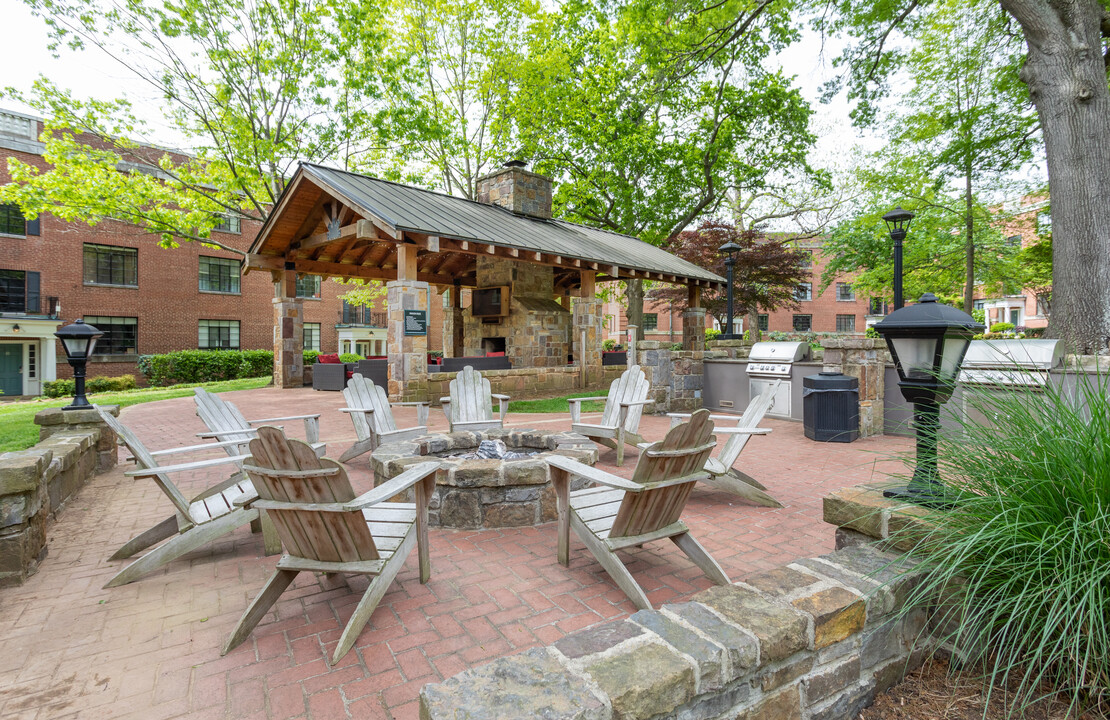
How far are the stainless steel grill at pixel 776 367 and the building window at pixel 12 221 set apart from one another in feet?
85.9

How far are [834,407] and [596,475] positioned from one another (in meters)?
5.24

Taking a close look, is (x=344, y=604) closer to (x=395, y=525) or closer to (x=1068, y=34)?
(x=395, y=525)

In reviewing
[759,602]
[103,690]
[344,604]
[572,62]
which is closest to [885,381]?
[759,602]

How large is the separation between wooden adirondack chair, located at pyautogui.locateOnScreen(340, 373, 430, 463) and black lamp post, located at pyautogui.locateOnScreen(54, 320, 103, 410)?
235 centimetres

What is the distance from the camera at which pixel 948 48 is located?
14820 millimetres

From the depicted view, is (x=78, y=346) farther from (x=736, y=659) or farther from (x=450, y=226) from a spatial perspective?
(x=736, y=659)

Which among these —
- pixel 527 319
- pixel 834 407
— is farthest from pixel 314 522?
pixel 527 319

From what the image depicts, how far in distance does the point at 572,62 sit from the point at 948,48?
36.8ft

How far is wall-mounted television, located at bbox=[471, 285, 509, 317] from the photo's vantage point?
1309cm

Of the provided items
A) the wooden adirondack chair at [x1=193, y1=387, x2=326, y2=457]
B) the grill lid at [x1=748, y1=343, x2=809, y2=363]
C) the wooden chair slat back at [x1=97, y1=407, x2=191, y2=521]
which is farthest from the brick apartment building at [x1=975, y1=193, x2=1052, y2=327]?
the wooden chair slat back at [x1=97, y1=407, x2=191, y2=521]

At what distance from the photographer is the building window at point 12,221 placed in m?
19.0

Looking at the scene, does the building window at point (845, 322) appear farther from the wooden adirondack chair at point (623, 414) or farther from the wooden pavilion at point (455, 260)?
the wooden adirondack chair at point (623, 414)

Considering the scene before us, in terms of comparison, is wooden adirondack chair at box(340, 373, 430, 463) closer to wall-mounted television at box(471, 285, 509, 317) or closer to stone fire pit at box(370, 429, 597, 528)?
stone fire pit at box(370, 429, 597, 528)

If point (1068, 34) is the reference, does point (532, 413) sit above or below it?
below
